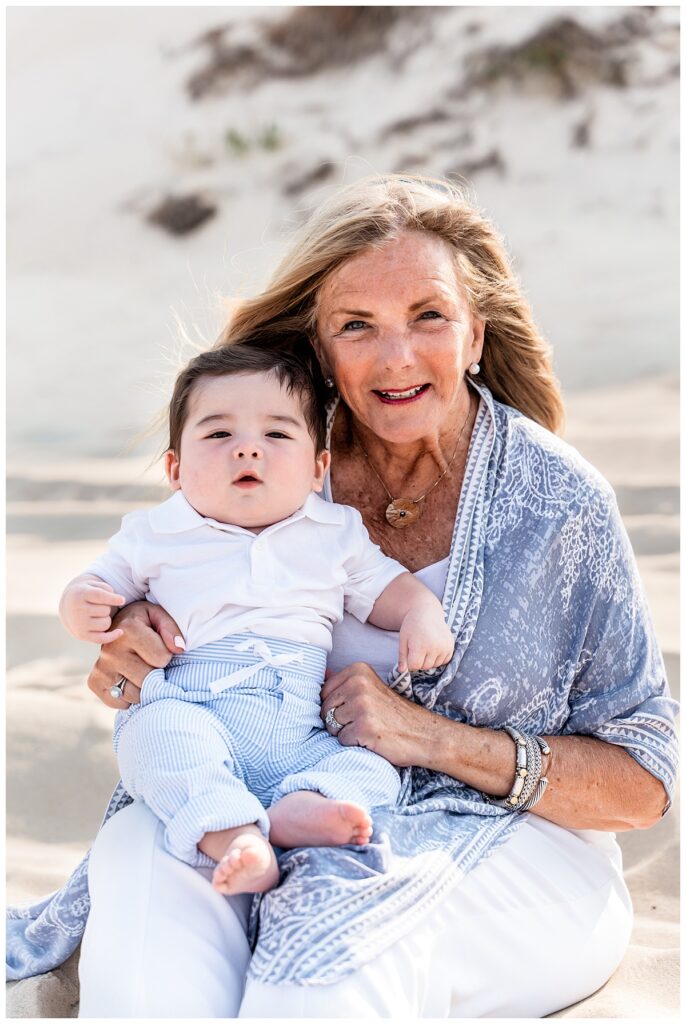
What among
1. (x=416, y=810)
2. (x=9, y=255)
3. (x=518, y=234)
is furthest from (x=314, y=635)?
(x=9, y=255)

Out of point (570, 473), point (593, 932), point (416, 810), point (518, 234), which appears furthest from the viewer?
point (518, 234)

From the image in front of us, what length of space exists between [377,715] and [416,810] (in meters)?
0.23

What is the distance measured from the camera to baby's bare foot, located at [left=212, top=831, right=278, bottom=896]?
2.30 meters

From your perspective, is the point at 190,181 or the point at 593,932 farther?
the point at 190,181

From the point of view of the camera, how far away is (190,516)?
2.95m

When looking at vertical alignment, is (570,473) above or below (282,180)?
below

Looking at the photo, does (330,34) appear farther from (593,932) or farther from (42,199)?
(593,932)

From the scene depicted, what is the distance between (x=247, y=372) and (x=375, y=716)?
36.5 inches

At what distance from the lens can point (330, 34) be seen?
12.6 metres

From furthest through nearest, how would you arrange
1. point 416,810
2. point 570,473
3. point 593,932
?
point 570,473 < point 593,932 < point 416,810

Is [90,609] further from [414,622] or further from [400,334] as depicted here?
[400,334]

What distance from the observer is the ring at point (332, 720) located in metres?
2.78

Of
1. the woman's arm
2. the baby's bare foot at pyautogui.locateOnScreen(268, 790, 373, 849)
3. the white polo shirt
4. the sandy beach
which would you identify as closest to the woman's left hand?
the woman's arm

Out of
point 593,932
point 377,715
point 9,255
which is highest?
point 9,255
